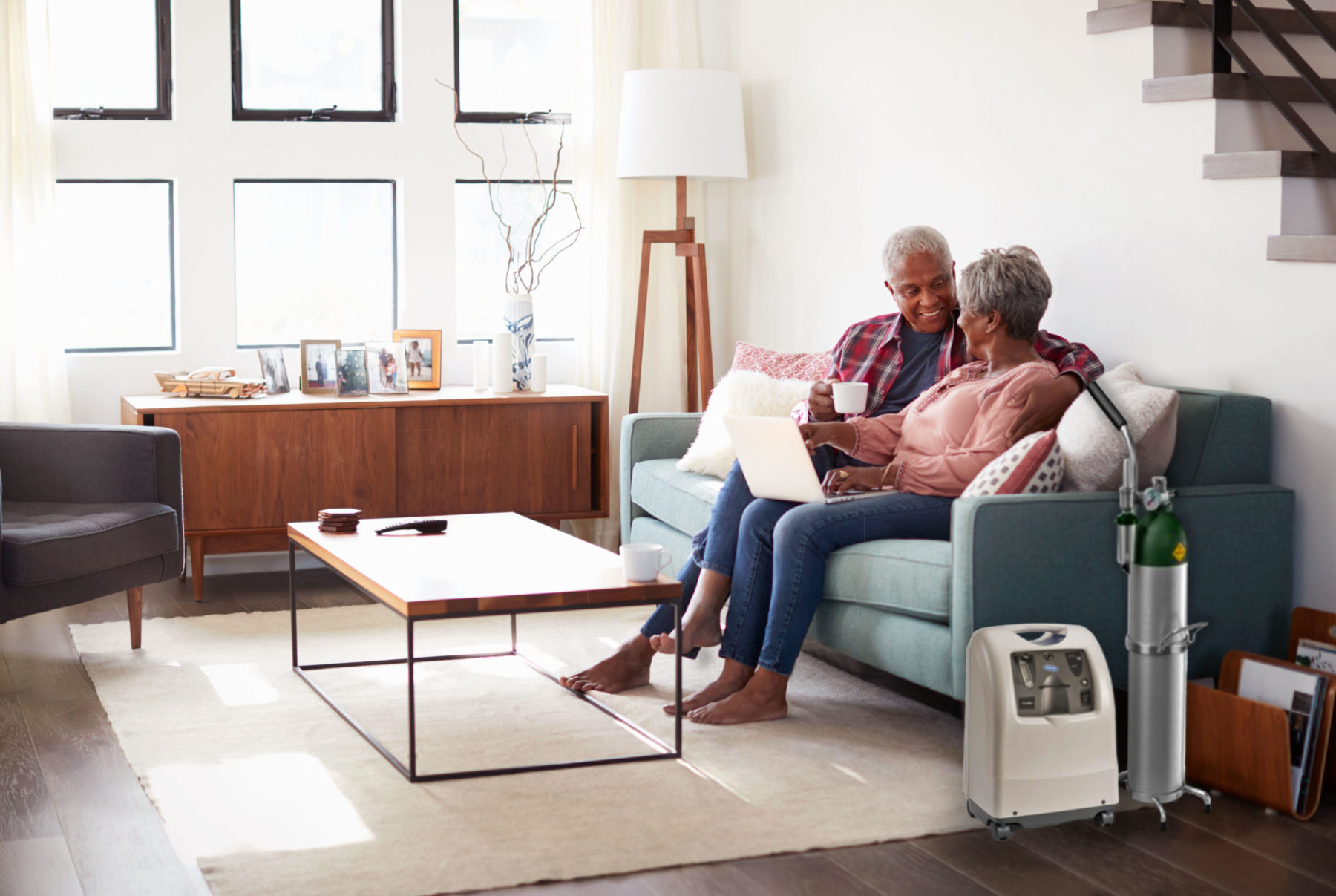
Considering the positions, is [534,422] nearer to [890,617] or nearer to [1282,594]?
[890,617]

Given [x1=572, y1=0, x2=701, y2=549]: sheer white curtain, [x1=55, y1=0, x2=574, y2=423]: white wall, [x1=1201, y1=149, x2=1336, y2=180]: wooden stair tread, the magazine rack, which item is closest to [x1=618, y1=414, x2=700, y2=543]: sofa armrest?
[x1=572, y1=0, x2=701, y2=549]: sheer white curtain

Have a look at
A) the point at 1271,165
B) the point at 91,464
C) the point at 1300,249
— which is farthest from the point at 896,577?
the point at 91,464

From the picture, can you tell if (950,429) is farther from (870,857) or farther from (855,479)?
(870,857)

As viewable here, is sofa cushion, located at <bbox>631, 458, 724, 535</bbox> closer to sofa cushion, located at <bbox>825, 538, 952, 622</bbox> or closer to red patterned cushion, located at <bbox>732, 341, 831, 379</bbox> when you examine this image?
red patterned cushion, located at <bbox>732, 341, 831, 379</bbox>

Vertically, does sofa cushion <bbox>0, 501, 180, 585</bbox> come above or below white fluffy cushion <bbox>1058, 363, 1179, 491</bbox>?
below

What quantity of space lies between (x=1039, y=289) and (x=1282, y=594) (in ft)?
2.71

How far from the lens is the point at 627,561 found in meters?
2.89

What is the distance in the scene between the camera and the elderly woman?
3.09 meters

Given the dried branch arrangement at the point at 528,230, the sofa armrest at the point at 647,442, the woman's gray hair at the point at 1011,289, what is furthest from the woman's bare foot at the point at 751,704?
the dried branch arrangement at the point at 528,230

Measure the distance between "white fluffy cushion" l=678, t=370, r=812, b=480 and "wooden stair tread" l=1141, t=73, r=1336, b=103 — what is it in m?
1.20

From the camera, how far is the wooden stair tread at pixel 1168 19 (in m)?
3.27

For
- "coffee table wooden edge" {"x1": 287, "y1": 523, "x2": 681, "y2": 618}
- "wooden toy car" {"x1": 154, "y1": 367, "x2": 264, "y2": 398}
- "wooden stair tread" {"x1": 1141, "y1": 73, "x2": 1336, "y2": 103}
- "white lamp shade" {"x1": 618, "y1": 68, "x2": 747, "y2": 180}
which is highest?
"white lamp shade" {"x1": 618, "y1": 68, "x2": 747, "y2": 180}

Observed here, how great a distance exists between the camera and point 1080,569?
9.23ft

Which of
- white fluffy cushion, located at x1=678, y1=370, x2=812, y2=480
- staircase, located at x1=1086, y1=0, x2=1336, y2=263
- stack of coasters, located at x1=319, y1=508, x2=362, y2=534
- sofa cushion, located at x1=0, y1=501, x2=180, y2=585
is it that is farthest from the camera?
white fluffy cushion, located at x1=678, y1=370, x2=812, y2=480
